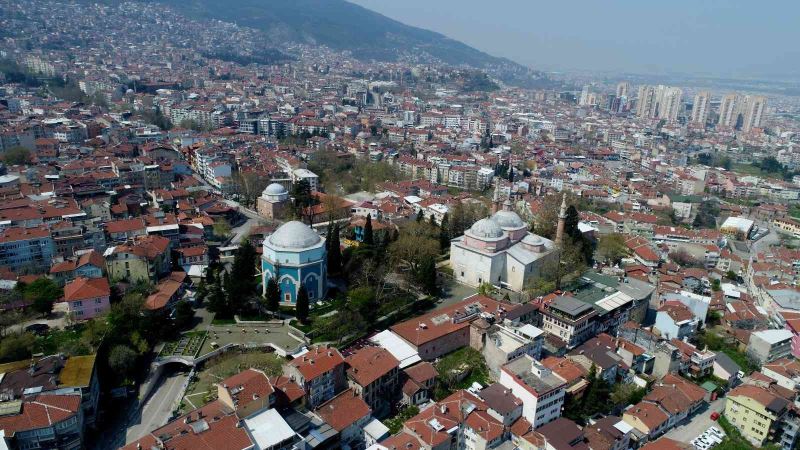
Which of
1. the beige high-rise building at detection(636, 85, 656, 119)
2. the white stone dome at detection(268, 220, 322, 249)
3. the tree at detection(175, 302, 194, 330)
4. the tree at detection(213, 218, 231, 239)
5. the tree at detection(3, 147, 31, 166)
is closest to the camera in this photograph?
the tree at detection(175, 302, 194, 330)

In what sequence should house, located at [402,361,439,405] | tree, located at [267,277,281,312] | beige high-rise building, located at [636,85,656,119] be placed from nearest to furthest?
house, located at [402,361,439,405]
tree, located at [267,277,281,312]
beige high-rise building, located at [636,85,656,119]

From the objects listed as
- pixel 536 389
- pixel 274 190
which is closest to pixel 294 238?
pixel 536 389

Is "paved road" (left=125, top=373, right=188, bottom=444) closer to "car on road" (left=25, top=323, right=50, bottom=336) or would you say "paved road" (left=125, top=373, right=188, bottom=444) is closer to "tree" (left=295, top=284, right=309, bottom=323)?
"tree" (left=295, top=284, right=309, bottom=323)

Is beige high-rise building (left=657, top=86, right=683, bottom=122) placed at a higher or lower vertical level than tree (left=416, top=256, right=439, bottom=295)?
higher

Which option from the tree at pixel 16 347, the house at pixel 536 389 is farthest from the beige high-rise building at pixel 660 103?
the tree at pixel 16 347

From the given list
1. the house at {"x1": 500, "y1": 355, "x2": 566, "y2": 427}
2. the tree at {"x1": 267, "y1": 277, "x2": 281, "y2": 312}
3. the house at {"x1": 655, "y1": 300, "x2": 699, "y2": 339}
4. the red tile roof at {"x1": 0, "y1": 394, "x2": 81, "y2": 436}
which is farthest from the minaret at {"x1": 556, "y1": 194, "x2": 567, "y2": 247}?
the red tile roof at {"x1": 0, "y1": 394, "x2": 81, "y2": 436}

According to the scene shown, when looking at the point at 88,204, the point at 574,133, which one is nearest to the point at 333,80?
the point at 574,133

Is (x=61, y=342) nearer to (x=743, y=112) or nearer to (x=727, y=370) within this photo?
(x=727, y=370)
